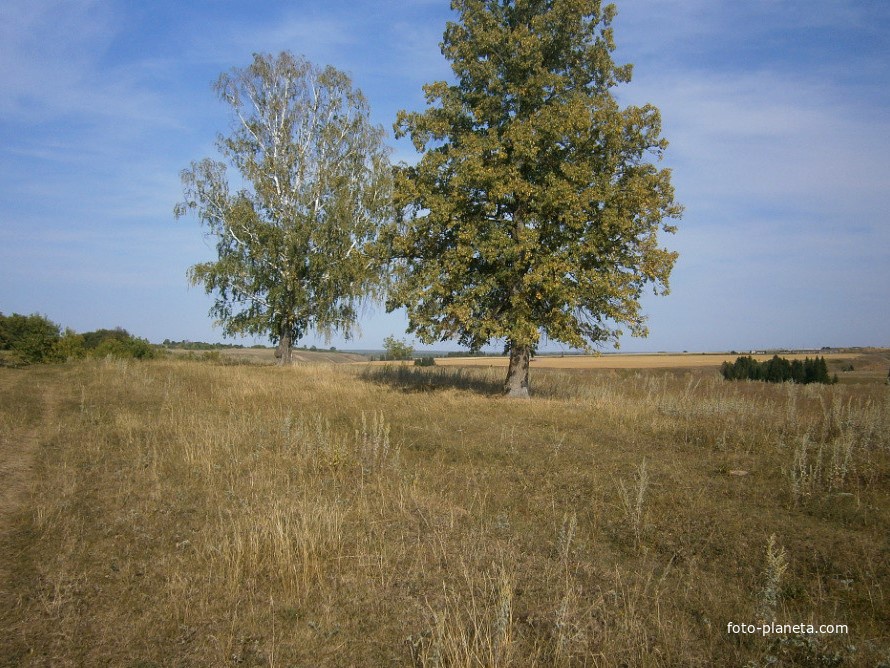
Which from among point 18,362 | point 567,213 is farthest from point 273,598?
point 18,362

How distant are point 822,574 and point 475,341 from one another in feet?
42.6

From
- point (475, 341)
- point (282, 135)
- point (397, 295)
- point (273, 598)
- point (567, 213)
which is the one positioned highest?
point (282, 135)

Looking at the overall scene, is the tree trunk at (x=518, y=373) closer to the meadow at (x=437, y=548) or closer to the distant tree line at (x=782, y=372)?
the meadow at (x=437, y=548)

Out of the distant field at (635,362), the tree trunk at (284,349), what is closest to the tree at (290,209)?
the tree trunk at (284,349)

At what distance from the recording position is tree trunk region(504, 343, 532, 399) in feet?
57.6

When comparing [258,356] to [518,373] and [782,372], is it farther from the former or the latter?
[782,372]

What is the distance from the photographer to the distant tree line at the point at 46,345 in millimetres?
29984

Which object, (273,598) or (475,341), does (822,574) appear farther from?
(475,341)

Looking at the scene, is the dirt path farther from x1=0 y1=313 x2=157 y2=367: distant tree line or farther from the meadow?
x1=0 y1=313 x2=157 y2=367: distant tree line

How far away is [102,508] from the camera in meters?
6.68

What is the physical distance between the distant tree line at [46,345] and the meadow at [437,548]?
74.7 feet

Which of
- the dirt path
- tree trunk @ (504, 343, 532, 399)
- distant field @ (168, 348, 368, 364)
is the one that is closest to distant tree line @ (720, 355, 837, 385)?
tree trunk @ (504, 343, 532, 399)

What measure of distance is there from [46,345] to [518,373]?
28.6m

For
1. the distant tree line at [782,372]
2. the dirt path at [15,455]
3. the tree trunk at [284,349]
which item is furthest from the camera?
the distant tree line at [782,372]
